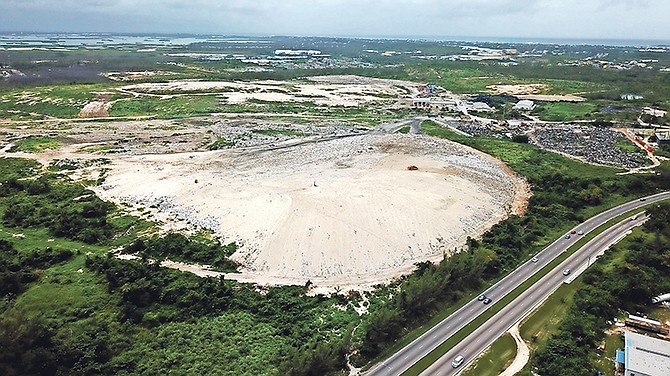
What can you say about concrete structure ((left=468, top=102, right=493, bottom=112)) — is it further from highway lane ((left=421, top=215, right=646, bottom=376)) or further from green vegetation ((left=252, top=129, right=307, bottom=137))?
highway lane ((left=421, top=215, right=646, bottom=376))

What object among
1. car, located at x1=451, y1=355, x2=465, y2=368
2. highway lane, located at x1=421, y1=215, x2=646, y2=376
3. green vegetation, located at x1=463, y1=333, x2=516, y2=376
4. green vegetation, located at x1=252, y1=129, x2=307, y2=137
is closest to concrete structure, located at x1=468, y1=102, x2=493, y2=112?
green vegetation, located at x1=252, y1=129, x2=307, y2=137

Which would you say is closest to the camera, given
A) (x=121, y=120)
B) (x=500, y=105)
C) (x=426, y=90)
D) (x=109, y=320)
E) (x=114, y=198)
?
(x=109, y=320)

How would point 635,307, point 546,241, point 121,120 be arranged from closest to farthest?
point 635,307
point 546,241
point 121,120

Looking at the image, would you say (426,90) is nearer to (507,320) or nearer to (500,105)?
(500,105)

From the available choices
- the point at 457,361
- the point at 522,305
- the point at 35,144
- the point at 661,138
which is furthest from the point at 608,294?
the point at 35,144

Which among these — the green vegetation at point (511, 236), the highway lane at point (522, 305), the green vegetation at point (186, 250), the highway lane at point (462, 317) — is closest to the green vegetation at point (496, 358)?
the highway lane at point (522, 305)

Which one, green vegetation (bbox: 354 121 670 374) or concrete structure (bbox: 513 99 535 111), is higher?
concrete structure (bbox: 513 99 535 111)

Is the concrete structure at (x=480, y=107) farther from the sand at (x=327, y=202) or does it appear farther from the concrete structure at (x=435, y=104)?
the sand at (x=327, y=202)

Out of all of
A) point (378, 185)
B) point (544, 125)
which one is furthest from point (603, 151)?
point (378, 185)
